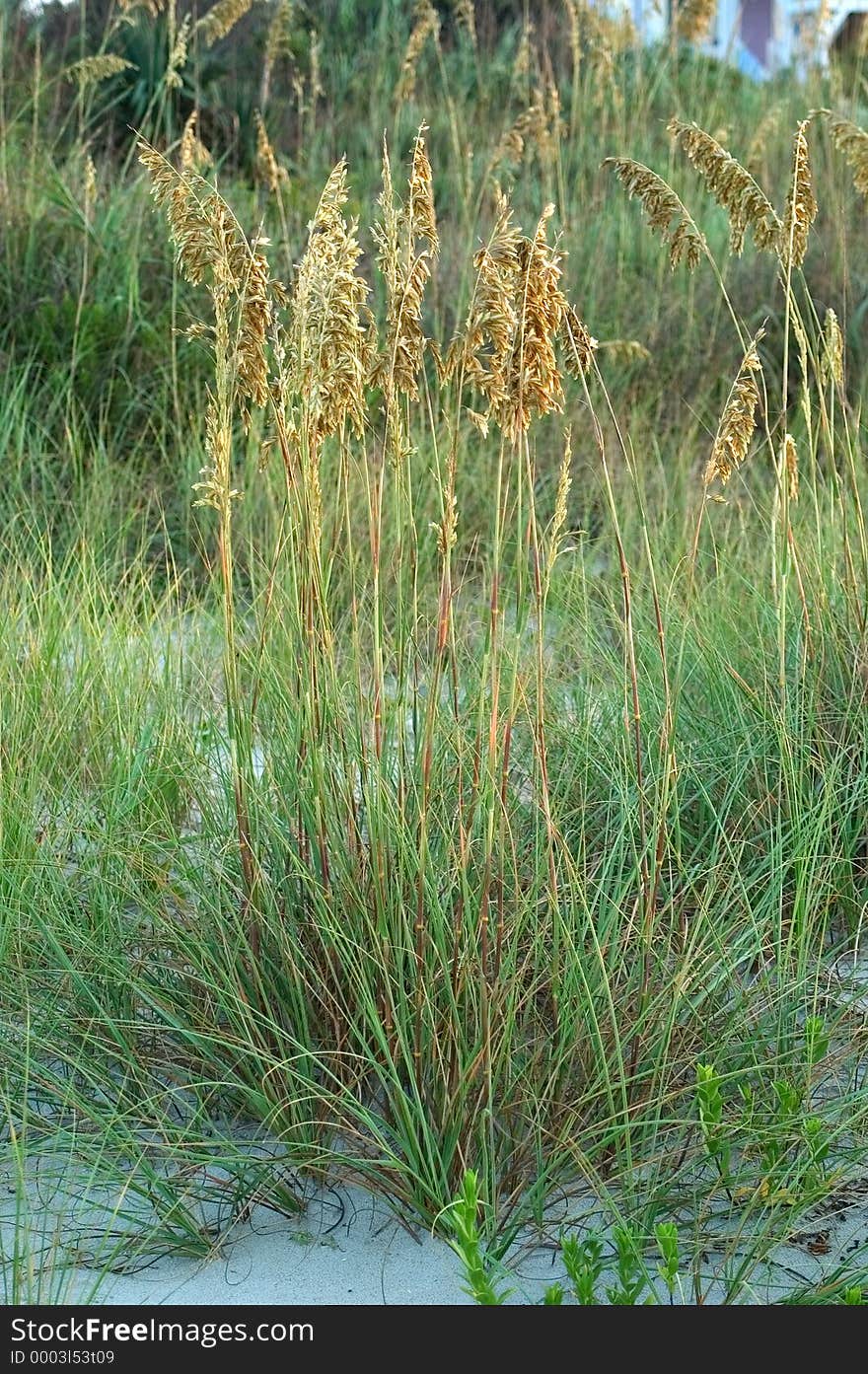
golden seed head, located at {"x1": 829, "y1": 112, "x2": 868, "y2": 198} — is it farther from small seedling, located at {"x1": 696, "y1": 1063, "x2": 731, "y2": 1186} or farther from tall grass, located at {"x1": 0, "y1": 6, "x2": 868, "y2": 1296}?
small seedling, located at {"x1": 696, "y1": 1063, "x2": 731, "y2": 1186}

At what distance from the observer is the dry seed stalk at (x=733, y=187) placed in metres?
2.59

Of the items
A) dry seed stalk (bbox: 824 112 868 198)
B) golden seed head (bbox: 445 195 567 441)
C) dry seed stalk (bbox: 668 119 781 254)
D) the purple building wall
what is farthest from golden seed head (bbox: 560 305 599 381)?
the purple building wall

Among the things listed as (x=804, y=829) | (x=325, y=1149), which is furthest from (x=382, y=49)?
(x=325, y=1149)

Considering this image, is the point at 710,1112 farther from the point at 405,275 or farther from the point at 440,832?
the point at 405,275

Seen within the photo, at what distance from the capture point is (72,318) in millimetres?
5684

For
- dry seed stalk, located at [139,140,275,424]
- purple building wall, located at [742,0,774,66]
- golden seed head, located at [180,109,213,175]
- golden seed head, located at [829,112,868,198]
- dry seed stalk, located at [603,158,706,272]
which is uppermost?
purple building wall, located at [742,0,774,66]

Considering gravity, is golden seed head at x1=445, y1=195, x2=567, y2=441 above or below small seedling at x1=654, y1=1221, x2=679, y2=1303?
above

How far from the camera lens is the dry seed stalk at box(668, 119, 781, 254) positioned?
8.49 feet

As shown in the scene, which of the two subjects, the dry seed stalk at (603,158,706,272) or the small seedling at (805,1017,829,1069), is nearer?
the small seedling at (805,1017,829,1069)

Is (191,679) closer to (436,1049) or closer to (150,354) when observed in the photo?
(436,1049)

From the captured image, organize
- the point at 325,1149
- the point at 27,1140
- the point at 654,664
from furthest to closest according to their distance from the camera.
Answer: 1. the point at 654,664
2. the point at 27,1140
3. the point at 325,1149

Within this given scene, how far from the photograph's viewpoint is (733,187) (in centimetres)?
260

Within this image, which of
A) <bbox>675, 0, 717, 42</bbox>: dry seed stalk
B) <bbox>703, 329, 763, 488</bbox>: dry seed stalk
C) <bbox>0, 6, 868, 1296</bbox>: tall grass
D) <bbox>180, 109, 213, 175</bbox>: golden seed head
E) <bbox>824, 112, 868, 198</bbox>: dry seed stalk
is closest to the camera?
<bbox>0, 6, 868, 1296</bbox>: tall grass
